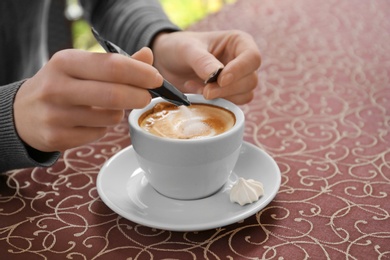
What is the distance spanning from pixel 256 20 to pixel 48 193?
1.01m

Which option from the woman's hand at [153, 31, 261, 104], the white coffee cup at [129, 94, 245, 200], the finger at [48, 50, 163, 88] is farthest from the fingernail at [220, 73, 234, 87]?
the finger at [48, 50, 163, 88]

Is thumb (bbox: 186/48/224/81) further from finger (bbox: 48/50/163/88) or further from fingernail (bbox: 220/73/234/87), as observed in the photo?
finger (bbox: 48/50/163/88)

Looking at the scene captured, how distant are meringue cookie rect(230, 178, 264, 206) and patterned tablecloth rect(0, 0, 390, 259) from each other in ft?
0.09

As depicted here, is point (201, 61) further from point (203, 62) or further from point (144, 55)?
point (144, 55)

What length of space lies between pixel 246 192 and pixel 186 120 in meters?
0.15

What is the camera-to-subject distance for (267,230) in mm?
675

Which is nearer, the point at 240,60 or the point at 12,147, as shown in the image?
the point at 12,147

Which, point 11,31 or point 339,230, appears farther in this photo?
point 11,31

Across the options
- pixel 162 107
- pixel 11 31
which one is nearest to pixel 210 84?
pixel 162 107

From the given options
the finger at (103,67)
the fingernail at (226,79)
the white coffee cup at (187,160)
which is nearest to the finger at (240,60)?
the fingernail at (226,79)

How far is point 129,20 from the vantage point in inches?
49.6

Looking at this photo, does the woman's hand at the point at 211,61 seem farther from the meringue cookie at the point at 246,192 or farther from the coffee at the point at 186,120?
the meringue cookie at the point at 246,192

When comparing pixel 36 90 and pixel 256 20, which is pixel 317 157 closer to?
pixel 36 90

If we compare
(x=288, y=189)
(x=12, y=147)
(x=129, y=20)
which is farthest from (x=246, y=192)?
(x=129, y=20)
